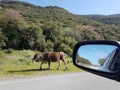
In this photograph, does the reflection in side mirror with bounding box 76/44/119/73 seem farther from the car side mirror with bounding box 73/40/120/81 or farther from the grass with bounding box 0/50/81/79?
the grass with bounding box 0/50/81/79

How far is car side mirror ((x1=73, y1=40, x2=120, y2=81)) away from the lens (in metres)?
2.12

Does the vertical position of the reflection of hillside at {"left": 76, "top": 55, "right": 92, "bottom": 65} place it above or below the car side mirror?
below

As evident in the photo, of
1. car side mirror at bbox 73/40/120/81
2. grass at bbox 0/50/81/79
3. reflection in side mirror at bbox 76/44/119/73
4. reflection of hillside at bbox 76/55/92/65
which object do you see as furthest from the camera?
grass at bbox 0/50/81/79

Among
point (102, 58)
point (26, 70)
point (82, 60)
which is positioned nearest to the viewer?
point (102, 58)

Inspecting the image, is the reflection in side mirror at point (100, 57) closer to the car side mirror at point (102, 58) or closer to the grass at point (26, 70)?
the car side mirror at point (102, 58)

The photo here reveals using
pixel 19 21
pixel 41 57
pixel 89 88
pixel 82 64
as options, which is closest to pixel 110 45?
pixel 82 64

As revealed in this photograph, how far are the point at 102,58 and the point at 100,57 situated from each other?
3 centimetres

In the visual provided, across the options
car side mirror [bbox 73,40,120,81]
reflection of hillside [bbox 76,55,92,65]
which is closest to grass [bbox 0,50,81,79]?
reflection of hillside [bbox 76,55,92,65]

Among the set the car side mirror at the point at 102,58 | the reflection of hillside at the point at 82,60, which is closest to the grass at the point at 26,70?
the reflection of hillside at the point at 82,60

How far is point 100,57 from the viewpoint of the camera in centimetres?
242

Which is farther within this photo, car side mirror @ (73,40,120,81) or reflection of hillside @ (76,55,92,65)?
reflection of hillside @ (76,55,92,65)

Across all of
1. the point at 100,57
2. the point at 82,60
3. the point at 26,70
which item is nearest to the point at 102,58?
the point at 100,57

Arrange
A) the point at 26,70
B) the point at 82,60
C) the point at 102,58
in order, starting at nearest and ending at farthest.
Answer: the point at 102,58 < the point at 82,60 < the point at 26,70

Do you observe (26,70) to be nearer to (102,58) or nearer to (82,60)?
(82,60)
